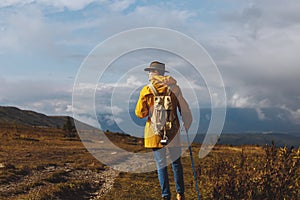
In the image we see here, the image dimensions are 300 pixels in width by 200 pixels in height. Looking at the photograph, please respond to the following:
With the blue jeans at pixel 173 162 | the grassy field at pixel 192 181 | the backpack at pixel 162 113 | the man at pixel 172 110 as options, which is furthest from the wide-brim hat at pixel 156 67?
the grassy field at pixel 192 181

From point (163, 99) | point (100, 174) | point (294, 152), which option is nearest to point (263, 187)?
point (294, 152)

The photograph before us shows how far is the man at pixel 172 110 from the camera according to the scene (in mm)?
8727

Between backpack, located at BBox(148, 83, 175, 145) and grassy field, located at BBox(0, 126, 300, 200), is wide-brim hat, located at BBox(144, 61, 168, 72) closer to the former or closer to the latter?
backpack, located at BBox(148, 83, 175, 145)

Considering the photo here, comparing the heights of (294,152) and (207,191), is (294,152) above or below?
above

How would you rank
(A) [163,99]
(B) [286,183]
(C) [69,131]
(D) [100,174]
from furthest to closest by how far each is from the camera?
(C) [69,131] → (D) [100,174] → (B) [286,183] → (A) [163,99]

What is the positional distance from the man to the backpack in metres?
0.05

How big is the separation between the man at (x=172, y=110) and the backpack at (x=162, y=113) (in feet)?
0.16

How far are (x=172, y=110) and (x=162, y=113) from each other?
9.2 inches

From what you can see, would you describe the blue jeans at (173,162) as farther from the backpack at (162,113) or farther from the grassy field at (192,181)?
the grassy field at (192,181)

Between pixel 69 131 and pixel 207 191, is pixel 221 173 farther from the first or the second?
pixel 69 131

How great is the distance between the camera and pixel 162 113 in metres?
8.73

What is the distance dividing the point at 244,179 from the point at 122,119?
3.30 meters

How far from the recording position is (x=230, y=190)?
9883 mm

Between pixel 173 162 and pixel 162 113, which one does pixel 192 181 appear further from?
pixel 162 113
